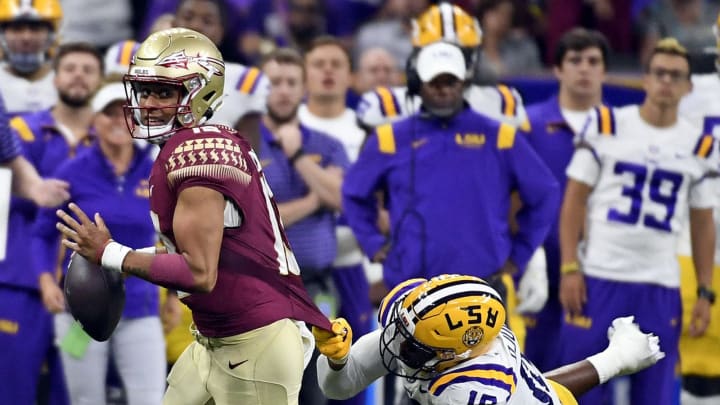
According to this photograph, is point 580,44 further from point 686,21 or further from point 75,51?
point 75,51

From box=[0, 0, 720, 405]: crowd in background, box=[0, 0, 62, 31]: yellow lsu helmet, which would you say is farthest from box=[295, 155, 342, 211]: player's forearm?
box=[0, 0, 62, 31]: yellow lsu helmet

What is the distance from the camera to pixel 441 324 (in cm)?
454

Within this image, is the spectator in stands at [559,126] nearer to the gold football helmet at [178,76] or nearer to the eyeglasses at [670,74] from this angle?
the eyeglasses at [670,74]

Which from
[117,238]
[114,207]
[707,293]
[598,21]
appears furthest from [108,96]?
[598,21]

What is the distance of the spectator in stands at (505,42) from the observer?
10055mm

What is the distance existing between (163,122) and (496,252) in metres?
2.22

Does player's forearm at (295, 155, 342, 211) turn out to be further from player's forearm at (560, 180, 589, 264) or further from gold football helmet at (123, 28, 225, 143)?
gold football helmet at (123, 28, 225, 143)

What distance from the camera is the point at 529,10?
35.7ft

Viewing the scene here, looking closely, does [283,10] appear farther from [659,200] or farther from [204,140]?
[204,140]

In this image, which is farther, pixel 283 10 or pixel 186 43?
pixel 283 10

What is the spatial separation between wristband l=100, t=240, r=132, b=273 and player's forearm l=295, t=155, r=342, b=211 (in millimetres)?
2733

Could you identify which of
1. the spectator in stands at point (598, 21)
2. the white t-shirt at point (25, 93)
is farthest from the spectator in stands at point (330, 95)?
the spectator in stands at point (598, 21)

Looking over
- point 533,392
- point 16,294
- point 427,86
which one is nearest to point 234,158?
point 533,392

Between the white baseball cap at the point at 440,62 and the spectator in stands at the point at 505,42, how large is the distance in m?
3.23
